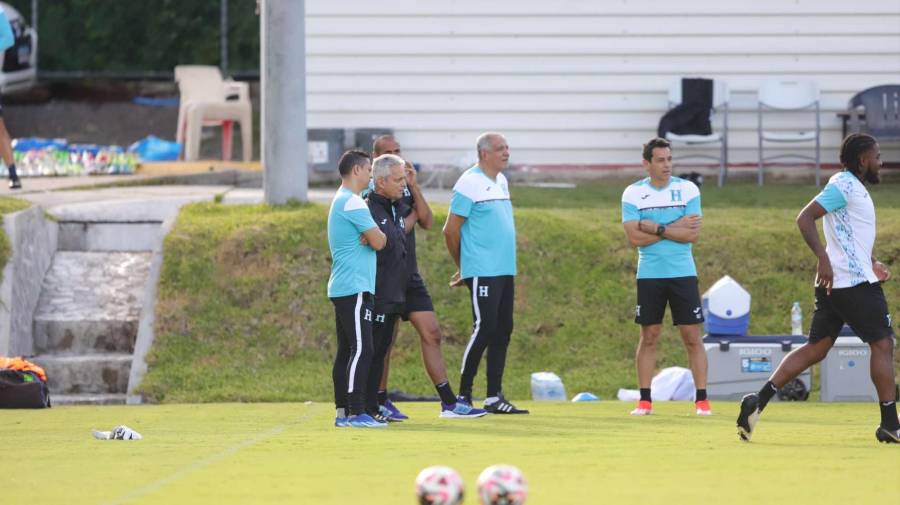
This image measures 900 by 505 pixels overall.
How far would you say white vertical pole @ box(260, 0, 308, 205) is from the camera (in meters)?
18.1

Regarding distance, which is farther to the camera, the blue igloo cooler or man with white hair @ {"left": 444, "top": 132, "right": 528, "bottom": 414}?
the blue igloo cooler

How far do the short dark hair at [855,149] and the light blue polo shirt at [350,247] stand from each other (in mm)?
2943

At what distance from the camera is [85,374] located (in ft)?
52.0

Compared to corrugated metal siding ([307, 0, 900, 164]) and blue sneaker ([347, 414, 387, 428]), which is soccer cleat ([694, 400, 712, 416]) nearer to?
blue sneaker ([347, 414, 387, 428])

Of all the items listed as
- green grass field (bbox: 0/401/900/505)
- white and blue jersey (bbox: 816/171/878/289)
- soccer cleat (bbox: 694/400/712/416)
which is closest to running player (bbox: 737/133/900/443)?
white and blue jersey (bbox: 816/171/878/289)

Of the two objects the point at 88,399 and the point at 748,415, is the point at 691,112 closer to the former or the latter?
the point at 88,399

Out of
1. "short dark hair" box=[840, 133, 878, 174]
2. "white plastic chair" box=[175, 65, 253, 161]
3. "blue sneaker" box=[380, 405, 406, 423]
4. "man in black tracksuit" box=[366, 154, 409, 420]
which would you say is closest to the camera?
"short dark hair" box=[840, 133, 878, 174]

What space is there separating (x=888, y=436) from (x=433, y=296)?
303 inches

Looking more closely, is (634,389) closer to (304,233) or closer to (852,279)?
(304,233)

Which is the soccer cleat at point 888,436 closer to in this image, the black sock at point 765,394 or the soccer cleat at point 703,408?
the black sock at point 765,394

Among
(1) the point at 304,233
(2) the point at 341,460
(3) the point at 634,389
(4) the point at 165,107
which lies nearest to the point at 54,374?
(1) the point at 304,233

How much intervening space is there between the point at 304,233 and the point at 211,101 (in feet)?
29.9

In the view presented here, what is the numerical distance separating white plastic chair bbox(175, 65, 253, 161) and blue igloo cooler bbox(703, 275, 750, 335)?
11545mm

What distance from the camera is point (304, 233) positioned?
17609 millimetres
